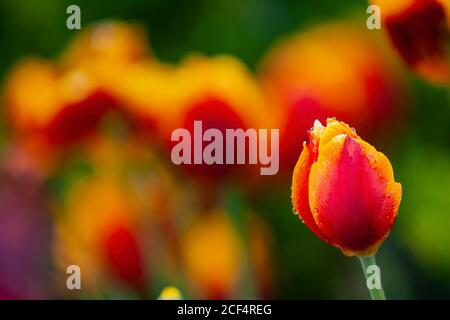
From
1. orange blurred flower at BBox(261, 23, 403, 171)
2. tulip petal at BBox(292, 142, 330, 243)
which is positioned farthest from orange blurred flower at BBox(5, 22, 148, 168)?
tulip petal at BBox(292, 142, 330, 243)

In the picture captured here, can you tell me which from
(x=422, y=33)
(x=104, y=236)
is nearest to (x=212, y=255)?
(x=104, y=236)

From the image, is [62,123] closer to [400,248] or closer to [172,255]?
[172,255]

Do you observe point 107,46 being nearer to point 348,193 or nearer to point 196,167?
point 196,167

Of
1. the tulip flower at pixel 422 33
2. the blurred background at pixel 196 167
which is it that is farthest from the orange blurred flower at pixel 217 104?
the tulip flower at pixel 422 33

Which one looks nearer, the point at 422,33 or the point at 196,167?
the point at 422,33

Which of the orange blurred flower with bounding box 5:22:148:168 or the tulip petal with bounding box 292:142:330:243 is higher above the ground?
the orange blurred flower with bounding box 5:22:148:168

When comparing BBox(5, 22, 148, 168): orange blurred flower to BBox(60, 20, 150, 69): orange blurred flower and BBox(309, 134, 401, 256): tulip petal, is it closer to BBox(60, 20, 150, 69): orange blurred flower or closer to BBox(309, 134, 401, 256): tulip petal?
BBox(60, 20, 150, 69): orange blurred flower
